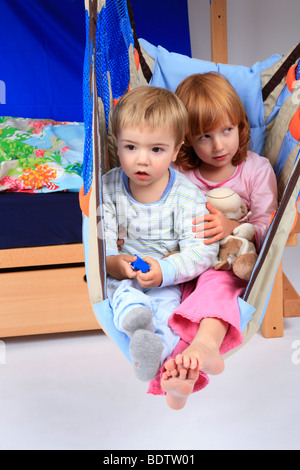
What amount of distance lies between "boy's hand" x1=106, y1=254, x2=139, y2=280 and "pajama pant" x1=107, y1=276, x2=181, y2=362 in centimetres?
1

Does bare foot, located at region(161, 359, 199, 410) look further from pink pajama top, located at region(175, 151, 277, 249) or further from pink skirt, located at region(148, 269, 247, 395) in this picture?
pink pajama top, located at region(175, 151, 277, 249)

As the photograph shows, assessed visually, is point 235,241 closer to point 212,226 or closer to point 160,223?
point 212,226

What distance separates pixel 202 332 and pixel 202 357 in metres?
0.07

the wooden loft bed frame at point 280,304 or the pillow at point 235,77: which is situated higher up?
the pillow at point 235,77

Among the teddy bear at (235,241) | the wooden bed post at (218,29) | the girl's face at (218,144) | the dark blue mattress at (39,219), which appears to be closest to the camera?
the teddy bear at (235,241)

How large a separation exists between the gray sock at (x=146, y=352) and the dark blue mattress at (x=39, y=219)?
0.96 metres

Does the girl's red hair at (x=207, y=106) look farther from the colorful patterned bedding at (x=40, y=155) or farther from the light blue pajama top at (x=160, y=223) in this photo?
the colorful patterned bedding at (x=40, y=155)

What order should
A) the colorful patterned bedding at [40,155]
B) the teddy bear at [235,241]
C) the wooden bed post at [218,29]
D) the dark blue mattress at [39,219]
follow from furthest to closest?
the wooden bed post at [218,29] < the colorful patterned bedding at [40,155] < the dark blue mattress at [39,219] < the teddy bear at [235,241]

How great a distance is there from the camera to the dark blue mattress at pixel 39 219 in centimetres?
188

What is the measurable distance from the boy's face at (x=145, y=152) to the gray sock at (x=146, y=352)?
1.06ft

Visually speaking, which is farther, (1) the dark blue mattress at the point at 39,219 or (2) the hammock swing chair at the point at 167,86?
(1) the dark blue mattress at the point at 39,219

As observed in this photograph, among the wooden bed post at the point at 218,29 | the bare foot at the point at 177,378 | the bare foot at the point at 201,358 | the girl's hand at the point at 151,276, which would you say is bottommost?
the bare foot at the point at 177,378

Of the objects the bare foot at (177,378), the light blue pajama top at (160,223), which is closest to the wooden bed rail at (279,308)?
the light blue pajama top at (160,223)

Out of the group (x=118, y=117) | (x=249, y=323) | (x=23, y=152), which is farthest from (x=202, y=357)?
(x=23, y=152)
